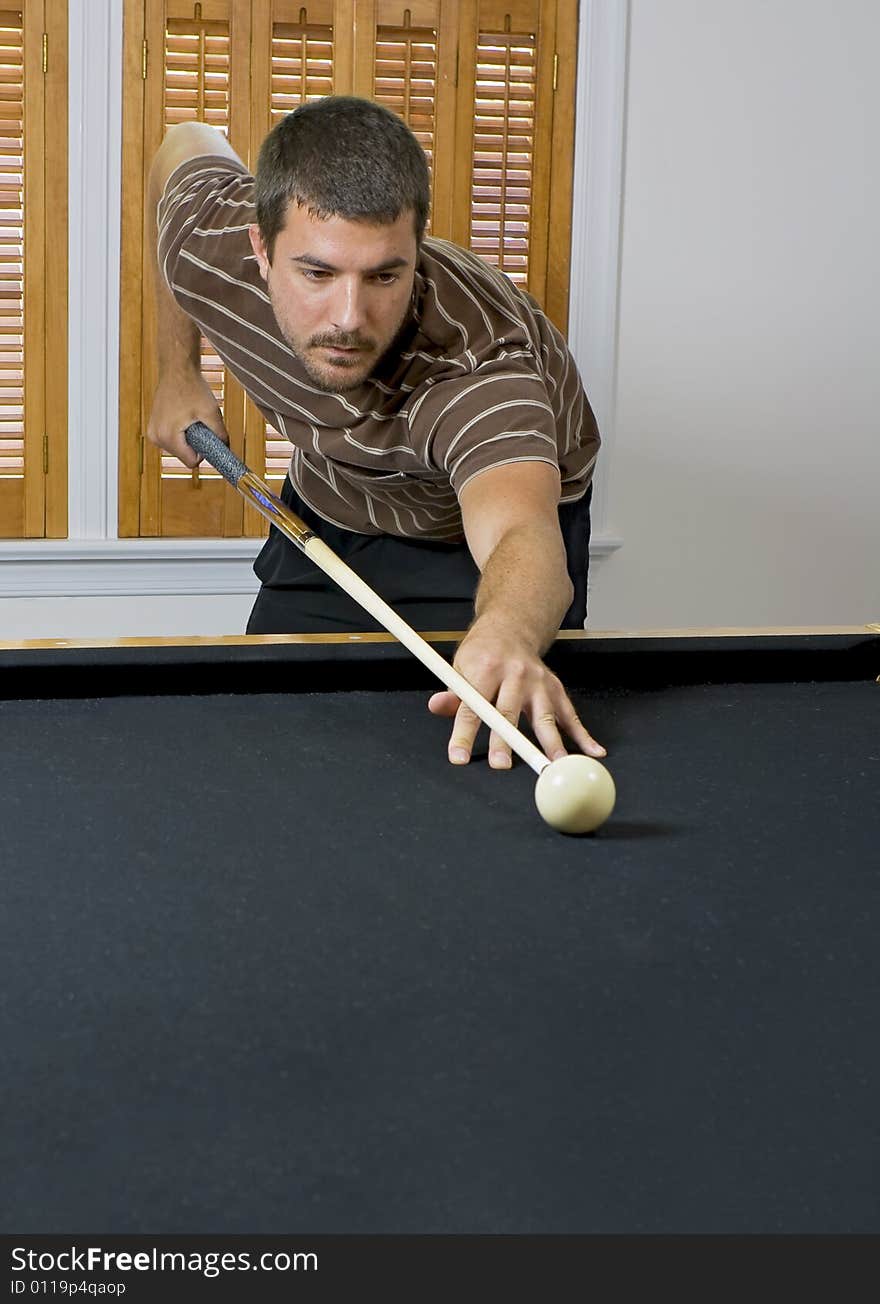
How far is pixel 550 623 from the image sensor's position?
164 cm

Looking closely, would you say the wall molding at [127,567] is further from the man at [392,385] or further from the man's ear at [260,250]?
the man's ear at [260,250]

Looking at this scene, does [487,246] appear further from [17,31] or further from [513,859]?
[513,859]

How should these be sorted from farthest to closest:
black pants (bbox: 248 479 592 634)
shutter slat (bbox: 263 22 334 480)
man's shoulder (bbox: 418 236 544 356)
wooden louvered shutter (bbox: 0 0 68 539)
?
shutter slat (bbox: 263 22 334 480), wooden louvered shutter (bbox: 0 0 68 539), black pants (bbox: 248 479 592 634), man's shoulder (bbox: 418 236 544 356)

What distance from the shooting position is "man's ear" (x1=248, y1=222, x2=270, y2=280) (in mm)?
1942

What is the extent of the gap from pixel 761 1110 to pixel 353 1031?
0.85 feet

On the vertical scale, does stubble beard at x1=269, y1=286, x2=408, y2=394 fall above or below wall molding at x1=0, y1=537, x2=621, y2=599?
above

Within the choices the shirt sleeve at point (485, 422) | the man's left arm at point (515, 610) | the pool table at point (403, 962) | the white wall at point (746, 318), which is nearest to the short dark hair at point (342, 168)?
the shirt sleeve at point (485, 422)

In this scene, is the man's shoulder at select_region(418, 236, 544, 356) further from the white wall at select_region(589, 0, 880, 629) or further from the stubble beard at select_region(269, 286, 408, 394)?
the white wall at select_region(589, 0, 880, 629)

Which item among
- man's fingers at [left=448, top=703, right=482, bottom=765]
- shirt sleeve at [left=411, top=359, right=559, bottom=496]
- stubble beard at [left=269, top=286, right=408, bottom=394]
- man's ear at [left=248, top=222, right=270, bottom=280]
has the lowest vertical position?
man's fingers at [left=448, top=703, right=482, bottom=765]

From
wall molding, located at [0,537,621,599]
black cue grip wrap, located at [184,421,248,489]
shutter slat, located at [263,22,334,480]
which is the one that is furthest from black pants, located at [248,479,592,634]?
shutter slat, located at [263,22,334,480]

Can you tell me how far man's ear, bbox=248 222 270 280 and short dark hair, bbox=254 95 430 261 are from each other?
30 millimetres

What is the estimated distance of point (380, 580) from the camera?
235 centimetres

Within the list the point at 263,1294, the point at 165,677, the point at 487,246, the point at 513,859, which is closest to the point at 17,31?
the point at 487,246

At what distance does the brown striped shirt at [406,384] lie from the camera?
6.00ft
